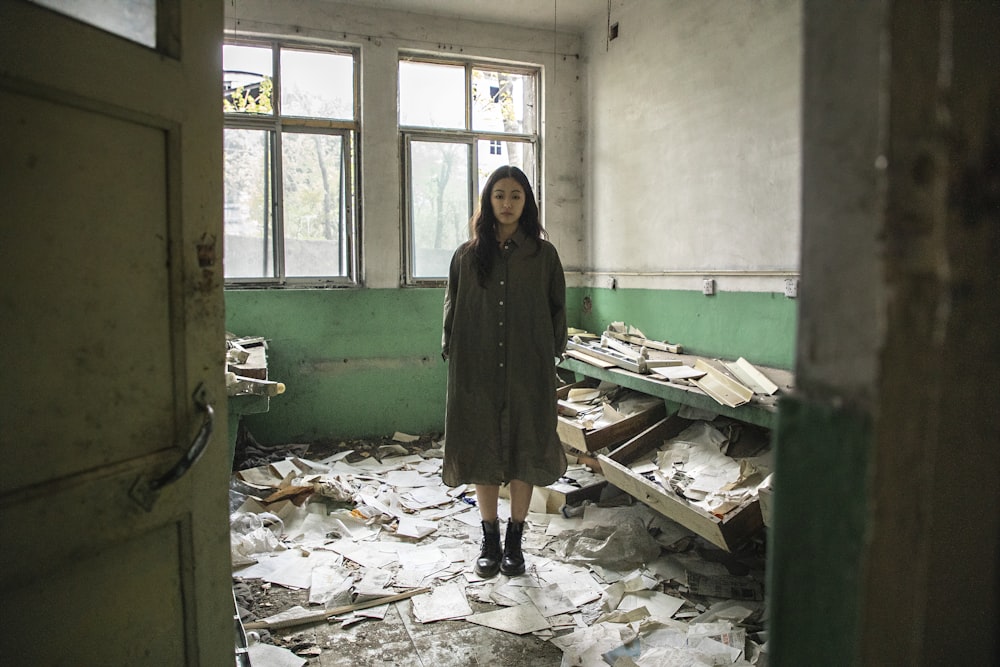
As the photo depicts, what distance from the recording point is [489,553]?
112 inches

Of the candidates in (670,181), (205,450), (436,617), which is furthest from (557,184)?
(205,450)

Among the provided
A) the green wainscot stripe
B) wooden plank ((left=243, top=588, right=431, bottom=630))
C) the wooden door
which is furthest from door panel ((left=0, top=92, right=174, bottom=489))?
the green wainscot stripe

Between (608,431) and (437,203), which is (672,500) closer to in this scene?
(608,431)

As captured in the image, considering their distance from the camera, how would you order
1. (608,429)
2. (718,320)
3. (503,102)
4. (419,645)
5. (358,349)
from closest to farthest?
(419,645), (608,429), (718,320), (358,349), (503,102)

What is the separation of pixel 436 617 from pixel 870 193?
91.6 inches

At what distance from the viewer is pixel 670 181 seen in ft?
13.8

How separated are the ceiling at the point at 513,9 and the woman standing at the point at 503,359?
9.35 feet

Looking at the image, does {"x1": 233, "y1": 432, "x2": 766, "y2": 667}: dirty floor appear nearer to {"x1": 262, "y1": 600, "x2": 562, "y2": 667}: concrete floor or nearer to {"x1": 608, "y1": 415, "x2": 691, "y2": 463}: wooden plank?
{"x1": 262, "y1": 600, "x2": 562, "y2": 667}: concrete floor

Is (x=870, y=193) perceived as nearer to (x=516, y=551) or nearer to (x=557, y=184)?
(x=516, y=551)

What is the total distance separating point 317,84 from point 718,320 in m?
3.55

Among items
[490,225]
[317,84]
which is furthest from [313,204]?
[490,225]

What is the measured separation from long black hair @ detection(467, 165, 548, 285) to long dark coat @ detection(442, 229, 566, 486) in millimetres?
42

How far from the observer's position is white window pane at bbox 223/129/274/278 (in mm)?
4801

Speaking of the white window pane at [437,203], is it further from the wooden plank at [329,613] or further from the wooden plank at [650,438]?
the wooden plank at [329,613]
